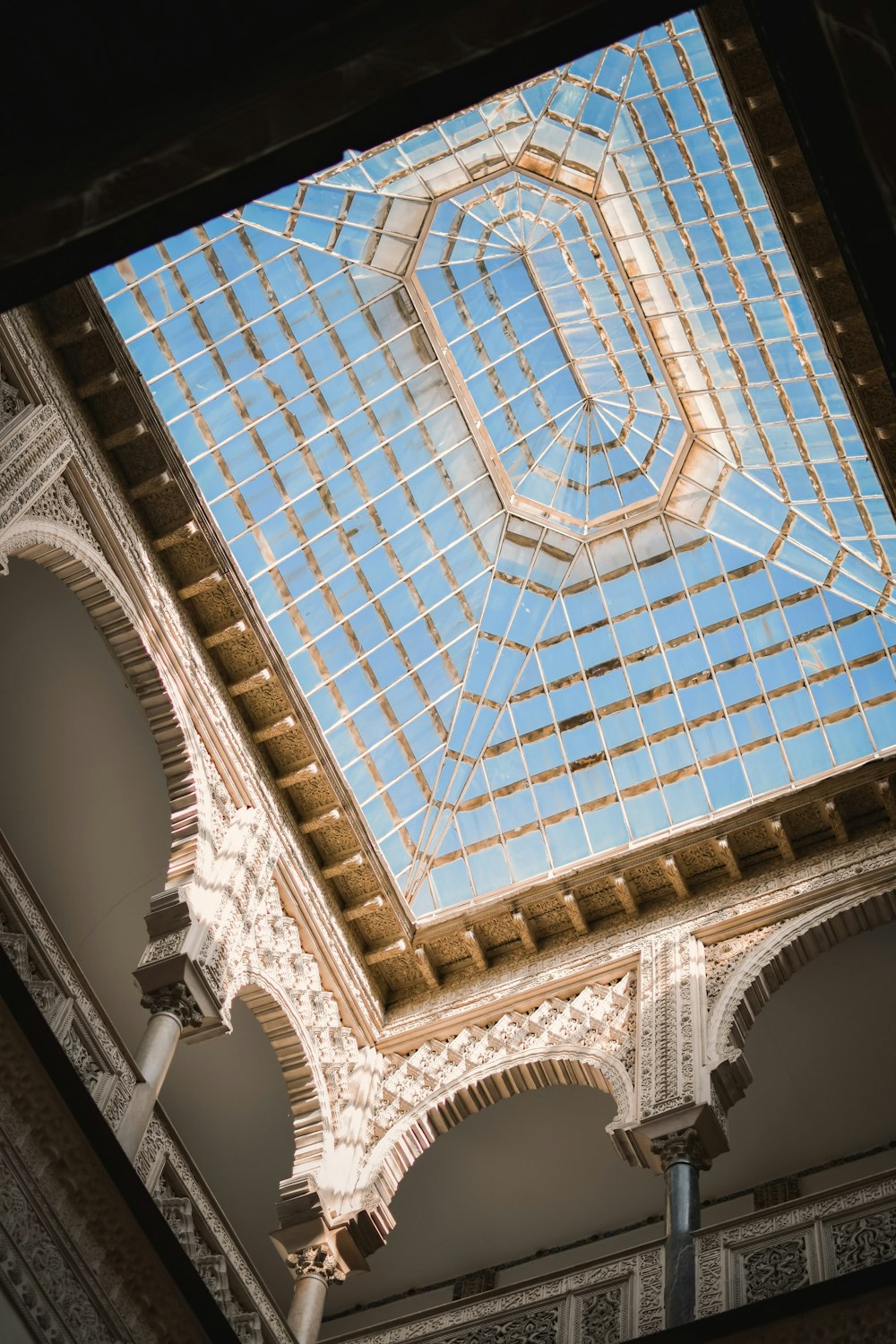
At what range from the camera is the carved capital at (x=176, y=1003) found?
1160 cm

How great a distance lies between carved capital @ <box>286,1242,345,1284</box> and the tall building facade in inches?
1.3

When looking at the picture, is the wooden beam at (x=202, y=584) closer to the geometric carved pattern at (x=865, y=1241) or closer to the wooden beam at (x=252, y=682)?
the wooden beam at (x=252, y=682)

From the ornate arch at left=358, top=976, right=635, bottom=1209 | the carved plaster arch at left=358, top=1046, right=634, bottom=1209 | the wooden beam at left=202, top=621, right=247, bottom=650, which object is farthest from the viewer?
the wooden beam at left=202, top=621, right=247, bottom=650

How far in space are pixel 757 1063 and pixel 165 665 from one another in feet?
23.5

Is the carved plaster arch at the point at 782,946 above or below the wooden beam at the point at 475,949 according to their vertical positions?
below

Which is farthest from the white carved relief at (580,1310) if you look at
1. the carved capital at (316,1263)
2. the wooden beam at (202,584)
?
the wooden beam at (202,584)

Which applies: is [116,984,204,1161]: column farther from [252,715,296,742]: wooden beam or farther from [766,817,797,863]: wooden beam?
[766,817,797,863]: wooden beam

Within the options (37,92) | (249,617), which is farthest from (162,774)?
(37,92)

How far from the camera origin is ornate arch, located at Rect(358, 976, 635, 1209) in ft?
42.4

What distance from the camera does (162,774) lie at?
1505 cm

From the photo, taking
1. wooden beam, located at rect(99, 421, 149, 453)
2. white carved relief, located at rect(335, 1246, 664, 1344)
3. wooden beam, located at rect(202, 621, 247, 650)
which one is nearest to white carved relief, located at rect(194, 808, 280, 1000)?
wooden beam, located at rect(202, 621, 247, 650)

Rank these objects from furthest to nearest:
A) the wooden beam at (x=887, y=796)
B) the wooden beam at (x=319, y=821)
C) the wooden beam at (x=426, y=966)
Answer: the wooden beam at (x=426, y=966)
the wooden beam at (x=319, y=821)
the wooden beam at (x=887, y=796)

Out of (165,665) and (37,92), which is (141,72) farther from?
(165,665)

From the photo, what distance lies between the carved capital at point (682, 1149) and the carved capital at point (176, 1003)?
12.5 ft
